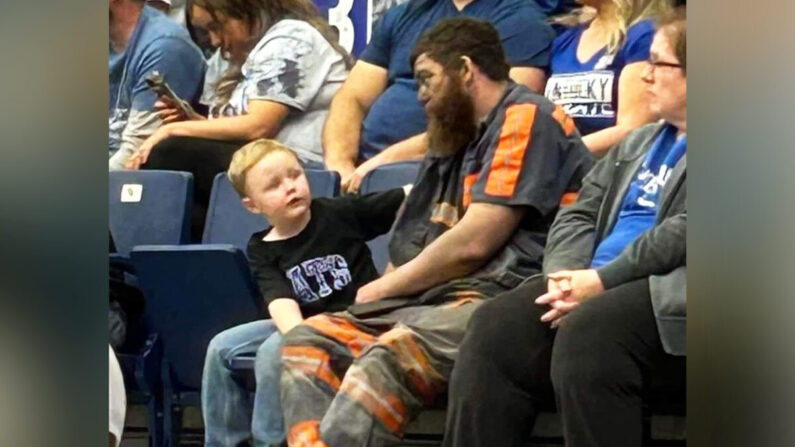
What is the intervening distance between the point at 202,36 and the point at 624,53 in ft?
4.53

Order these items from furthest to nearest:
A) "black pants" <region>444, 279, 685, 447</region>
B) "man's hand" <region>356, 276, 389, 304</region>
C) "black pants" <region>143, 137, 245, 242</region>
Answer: "black pants" <region>143, 137, 245, 242</region>
"man's hand" <region>356, 276, 389, 304</region>
"black pants" <region>444, 279, 685, 447</region>

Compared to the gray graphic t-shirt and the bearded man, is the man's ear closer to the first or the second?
the bearded man

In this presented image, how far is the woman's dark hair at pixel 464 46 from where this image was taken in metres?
3.14

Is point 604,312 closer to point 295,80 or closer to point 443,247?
point 443,247

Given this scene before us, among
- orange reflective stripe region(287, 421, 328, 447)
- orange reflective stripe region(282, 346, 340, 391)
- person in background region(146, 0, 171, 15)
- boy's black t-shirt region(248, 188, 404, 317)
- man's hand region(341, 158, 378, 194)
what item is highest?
person in background region(146, 0, 171, 15)

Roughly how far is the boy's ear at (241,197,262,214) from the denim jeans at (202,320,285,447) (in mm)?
359

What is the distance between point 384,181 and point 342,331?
0.50 meters

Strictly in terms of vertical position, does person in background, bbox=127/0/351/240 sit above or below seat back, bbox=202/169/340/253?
above

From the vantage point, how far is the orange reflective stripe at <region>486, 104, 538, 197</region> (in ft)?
10.1

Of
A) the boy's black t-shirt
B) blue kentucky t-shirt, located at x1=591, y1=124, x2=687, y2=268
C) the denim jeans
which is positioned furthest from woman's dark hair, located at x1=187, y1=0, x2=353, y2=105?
blue kentucky t-shirt, located at x1=591, y1=124, x2=687, y2=268

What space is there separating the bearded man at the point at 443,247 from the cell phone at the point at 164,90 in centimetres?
79

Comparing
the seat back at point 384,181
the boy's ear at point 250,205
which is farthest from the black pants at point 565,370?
the boy's ear at point 250,205

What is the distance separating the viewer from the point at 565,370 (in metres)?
2.98
